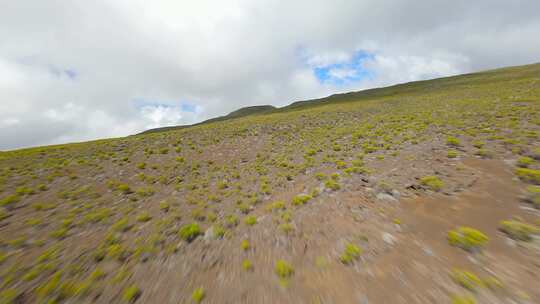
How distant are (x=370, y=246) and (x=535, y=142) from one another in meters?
13.6

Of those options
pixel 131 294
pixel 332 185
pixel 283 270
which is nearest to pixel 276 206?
pixel 332 185

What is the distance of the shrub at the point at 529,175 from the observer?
22.8 ft

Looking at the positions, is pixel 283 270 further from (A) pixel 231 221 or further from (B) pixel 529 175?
(B) pixel 529 175

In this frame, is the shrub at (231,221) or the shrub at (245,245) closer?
the shrub at (245,245)

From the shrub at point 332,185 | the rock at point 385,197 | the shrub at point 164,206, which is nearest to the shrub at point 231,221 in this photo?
the shrub at point 164,206

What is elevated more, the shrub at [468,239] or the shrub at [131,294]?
the shrub at [131,294]

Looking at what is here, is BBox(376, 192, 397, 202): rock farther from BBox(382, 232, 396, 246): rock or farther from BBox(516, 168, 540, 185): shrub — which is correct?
BBox(516, 168, 540, 185): shrub

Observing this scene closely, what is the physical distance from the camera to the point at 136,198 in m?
9.27

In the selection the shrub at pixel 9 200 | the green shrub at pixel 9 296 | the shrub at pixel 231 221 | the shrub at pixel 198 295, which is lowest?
the shrub at pixel 231 221

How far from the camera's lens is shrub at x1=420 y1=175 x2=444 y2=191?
752 centimetres

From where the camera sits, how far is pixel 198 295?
13.9 feet

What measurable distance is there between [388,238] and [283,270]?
3.39 metres

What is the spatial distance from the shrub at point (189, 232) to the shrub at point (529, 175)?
43.3ft

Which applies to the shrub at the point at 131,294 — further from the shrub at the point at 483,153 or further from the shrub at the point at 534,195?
the shrub at the point at 483,153
